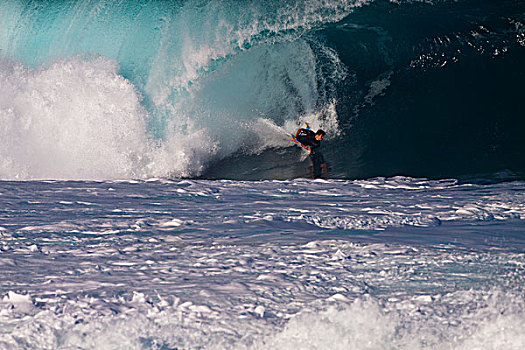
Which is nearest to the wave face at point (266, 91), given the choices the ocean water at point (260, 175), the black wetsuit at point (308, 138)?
the ocean water at point (260, 175)

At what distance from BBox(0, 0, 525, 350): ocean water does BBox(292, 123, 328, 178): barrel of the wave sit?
0.31 ft

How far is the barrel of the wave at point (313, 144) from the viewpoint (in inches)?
201

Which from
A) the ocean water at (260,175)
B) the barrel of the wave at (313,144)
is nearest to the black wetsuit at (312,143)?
the barrel of the wave at (313,144)

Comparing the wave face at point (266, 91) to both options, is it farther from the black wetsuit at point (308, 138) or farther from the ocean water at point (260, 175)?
→ the black wetsuit at point (308, 138)

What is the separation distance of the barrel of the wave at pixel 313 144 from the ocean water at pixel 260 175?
0.09m

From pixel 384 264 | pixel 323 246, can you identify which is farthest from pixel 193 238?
pixel 384 264

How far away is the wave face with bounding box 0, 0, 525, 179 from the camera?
17.5ft

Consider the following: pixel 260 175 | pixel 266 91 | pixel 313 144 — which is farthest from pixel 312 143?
pixel 266 91

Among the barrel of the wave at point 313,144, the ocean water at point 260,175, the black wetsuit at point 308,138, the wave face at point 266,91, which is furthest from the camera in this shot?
the wave face at point 266,91

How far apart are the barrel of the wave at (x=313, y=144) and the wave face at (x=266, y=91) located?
92 millimetres

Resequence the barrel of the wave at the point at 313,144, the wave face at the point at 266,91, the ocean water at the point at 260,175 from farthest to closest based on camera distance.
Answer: the wave face at the point at 266,91
the barrel of the wave at the point at 313,144
the ocean water at the point at 260,175

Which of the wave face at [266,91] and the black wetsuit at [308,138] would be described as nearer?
the black wetsuit at [308,138]

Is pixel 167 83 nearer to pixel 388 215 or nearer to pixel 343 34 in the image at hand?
pixel 343 34

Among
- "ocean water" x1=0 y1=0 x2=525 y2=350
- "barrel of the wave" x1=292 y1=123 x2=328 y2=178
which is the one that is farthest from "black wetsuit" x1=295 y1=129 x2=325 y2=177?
"ocean water" x1=0 y1=0 x2=525 y2=350
